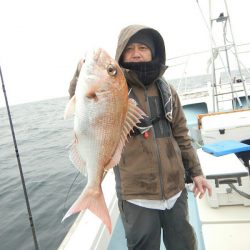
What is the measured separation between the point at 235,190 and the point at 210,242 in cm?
68

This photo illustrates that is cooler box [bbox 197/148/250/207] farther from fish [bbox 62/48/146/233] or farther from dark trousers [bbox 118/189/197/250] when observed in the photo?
fish [bbox 62/48/146/233]

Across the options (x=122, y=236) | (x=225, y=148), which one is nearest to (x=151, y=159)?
(x=225, y=148)

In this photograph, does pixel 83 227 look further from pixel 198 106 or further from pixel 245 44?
pixel 198 106

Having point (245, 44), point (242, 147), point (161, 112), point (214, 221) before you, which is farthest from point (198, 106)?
point (161, 112)

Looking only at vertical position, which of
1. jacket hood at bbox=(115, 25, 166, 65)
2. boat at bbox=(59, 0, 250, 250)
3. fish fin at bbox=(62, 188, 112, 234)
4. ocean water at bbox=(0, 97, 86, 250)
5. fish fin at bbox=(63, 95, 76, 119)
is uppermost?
jacket hood at bbox=(115, 25, 166, 65)

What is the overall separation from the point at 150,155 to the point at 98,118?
67cm

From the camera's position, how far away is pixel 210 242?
8.16 ft

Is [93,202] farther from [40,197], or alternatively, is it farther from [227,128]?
[40,197]

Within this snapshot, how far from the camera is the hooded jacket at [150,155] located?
2.01 metres

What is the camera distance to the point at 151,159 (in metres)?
2.03

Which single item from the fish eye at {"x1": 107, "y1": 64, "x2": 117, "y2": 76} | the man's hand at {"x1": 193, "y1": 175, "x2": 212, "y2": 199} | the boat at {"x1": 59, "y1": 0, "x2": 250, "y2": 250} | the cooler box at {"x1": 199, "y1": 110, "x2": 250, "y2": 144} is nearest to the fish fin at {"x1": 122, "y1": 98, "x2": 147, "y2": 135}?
the fish eye at {"x1": 107, "y1": 64, "x2": 117, "y2": 76}

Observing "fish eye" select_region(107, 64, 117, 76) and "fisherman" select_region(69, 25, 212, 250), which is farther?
"fisherman" select_region(69, 25, 212, 250)

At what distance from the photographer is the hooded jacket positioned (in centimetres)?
201

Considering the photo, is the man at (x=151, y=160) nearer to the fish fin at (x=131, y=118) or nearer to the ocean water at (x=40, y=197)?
the fish fin at (x=131, y=118)
